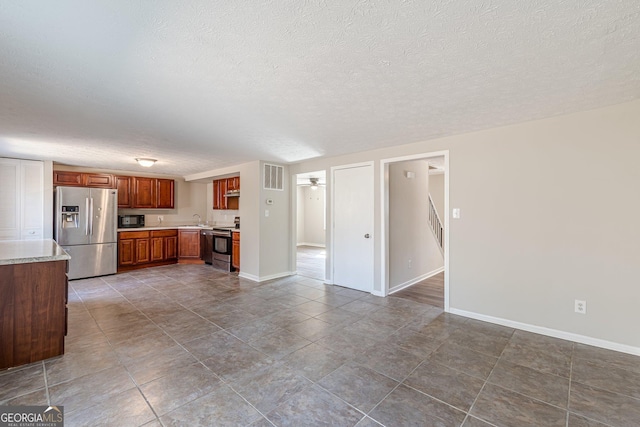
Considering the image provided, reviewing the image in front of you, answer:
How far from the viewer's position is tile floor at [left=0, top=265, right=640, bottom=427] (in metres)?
1.82

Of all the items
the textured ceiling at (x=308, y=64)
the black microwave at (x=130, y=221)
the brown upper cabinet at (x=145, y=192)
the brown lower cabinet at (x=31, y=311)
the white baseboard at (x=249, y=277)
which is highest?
the textured ceiling at (x=308, y=64)

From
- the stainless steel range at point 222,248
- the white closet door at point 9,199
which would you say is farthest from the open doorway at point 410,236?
the white closet door at point 9,199

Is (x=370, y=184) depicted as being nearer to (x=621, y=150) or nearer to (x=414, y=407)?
(x=621, y=150)

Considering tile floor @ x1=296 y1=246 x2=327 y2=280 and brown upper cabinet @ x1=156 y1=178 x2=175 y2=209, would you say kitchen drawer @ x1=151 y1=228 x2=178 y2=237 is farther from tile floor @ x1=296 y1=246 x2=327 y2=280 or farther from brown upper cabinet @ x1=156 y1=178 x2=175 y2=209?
tile floor @ x1=296 y1=246 x2=327 y2=280

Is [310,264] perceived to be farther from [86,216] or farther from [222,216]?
[86,216]

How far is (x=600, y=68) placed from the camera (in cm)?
194

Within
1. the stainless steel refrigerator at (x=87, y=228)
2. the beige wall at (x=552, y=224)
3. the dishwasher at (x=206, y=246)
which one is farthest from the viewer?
the dishwasher at (x=206, y=246)

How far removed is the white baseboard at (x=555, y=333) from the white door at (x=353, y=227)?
59.7 inches

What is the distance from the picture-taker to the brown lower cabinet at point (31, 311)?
236cm

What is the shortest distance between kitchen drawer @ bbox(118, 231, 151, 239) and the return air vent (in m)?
3.31

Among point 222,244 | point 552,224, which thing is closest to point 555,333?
point 552,224

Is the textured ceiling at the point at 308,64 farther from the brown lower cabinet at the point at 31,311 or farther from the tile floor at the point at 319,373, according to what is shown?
the tile floor at the point at 319,373

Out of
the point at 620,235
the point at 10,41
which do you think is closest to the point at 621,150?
the point at 620,235

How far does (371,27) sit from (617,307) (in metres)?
3.32
